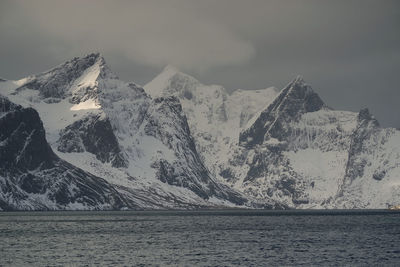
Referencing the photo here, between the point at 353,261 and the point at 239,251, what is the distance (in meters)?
31.0

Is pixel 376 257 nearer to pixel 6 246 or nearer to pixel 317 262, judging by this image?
pixel 317 262

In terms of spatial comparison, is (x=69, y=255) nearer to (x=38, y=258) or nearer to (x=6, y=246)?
(x=38, y=258)

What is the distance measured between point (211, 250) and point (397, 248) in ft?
148

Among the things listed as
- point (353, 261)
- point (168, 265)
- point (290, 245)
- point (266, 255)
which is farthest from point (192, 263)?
point (290, 245)

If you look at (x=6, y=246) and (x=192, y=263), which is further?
(x=6, y=246)

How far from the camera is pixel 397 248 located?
186625 mm

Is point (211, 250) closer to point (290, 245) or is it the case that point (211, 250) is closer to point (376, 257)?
point (290, 245)

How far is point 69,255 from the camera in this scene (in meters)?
165

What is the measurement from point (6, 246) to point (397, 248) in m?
92.9

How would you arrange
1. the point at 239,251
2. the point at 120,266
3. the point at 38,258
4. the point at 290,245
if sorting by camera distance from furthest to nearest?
the point at 290,245 < the point at 239,251 < the point at 38,258 < the point at 120,266

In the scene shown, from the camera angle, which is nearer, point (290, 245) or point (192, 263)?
point (192, 263)

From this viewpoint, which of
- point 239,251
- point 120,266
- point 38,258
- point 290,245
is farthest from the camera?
point 290,245

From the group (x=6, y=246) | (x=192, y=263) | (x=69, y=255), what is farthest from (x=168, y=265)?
(x=6, y=246)

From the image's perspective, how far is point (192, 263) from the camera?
154 m
